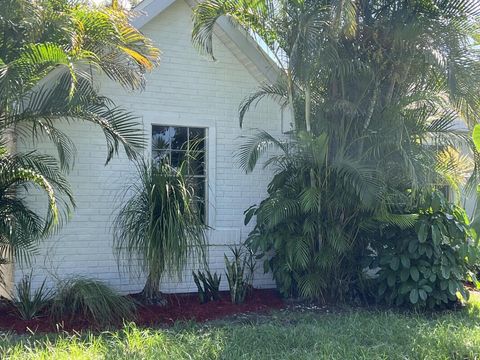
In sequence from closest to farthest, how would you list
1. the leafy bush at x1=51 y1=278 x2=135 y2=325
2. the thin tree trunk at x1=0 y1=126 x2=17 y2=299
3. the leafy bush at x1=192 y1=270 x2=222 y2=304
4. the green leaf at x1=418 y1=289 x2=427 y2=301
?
the leafy bush at x1=51 y1=278 x2=135 y2=325
the thin tree trunk at x1=0 y1=126 x2=17 y2=299
the green leaf at x1=418 y1=289 x2=427 y2=301
the leafy bush at x1=192 y1=270 x2=222 y2=304

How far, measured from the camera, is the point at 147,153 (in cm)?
902

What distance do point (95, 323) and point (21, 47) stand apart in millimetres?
3594

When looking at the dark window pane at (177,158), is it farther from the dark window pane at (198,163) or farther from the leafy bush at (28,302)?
the leafy bush at (28,302)

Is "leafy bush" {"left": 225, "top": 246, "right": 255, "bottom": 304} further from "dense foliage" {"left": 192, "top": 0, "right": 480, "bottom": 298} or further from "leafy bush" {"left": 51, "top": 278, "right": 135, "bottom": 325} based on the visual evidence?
"leafy bush" {"left": 51, "top": 278, "right": 135, "bottom": 325}

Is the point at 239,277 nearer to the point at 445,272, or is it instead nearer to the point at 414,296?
the point at 414,296

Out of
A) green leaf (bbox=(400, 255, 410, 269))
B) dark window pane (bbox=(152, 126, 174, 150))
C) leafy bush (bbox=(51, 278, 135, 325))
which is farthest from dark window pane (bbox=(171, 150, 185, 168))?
green leaf (bbox=(400, 255, 410, 269))

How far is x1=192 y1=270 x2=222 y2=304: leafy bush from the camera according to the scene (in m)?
8.45

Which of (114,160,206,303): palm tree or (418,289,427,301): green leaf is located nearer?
(114,160,206,303): palm tree

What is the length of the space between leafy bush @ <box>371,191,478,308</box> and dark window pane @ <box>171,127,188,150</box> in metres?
3.75

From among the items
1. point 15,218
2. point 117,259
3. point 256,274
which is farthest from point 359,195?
point 15,218

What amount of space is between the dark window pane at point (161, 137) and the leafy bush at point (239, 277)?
2.15m

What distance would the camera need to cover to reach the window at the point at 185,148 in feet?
30.6

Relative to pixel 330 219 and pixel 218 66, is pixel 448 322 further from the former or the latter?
pixel 218 66

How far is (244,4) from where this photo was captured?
312 inches
